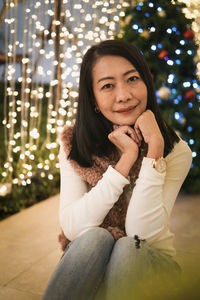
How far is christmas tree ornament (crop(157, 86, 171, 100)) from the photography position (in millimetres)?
3037

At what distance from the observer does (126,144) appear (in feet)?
4.31

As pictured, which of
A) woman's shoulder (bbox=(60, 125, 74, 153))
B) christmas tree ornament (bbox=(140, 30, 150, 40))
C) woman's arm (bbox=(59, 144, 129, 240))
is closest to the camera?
woman's arm (bbox=(59, 144, 129, 240))

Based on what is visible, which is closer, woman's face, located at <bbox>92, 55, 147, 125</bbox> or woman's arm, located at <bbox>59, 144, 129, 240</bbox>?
woman's arm, located at <bbox>59, 144, 129, 240</bbox>

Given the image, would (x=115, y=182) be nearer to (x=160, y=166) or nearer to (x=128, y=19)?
(x=160, y=166)

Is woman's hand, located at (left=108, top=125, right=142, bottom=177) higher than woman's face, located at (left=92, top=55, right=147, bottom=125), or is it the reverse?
woman's face, located at (left=92, top=55, right=147, bottom=125)

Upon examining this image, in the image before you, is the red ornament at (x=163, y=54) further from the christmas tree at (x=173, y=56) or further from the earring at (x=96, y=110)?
the earring at (x=96, y=110)

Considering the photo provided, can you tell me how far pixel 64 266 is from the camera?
3.63ft

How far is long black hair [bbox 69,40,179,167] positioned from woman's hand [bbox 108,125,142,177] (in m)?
0.10

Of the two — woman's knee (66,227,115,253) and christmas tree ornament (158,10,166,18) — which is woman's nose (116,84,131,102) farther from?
christmas tree ornament (158,10,166,18)

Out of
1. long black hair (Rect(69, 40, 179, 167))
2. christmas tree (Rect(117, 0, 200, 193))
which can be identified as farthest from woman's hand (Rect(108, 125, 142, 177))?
christmas tree (Rect(117, 0, 200, 193))

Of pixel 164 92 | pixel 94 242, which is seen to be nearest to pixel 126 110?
pixel 94 242

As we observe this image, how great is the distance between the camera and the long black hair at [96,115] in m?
1.35

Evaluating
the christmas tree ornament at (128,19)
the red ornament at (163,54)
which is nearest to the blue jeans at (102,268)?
the red ornament at (163,54)

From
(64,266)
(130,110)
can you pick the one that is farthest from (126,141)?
(64,266)
